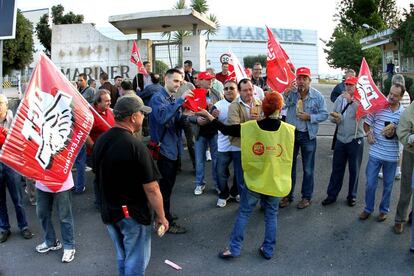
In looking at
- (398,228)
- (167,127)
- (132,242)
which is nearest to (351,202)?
(398,228)

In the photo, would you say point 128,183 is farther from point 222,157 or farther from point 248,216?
point 222,157

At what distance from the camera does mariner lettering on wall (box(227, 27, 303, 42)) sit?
7800cm

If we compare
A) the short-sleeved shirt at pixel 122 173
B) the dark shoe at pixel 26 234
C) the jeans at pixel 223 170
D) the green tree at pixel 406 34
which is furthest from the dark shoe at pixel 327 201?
the green tree at pixel 406 34

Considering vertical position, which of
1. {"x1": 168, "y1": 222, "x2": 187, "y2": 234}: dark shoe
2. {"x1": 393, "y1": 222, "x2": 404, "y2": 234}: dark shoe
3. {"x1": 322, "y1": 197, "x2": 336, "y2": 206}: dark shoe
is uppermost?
{"x1": 322, "y1": 197, "x2": 336, "y2": 206}: dark shoe

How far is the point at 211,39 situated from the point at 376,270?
71.0 metres

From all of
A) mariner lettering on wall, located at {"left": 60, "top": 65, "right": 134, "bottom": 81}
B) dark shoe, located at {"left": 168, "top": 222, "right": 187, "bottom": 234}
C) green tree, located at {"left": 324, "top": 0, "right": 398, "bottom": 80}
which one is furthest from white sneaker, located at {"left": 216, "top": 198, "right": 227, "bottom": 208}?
green tree, located at {"left": 324, "top": 0, "right": 398, "bottom": 80}

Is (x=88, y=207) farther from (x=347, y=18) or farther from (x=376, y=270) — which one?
(x=347, y=18)

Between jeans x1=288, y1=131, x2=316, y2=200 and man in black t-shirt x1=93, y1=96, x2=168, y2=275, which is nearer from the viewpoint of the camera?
man in black t-shirt x1=93, y1=96, x2=168, y2=275

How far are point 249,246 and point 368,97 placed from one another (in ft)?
8.03

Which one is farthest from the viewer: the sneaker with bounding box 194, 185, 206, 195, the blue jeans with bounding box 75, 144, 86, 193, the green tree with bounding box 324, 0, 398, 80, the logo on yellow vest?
the green tree with bounding box 324, 0, 398, 80

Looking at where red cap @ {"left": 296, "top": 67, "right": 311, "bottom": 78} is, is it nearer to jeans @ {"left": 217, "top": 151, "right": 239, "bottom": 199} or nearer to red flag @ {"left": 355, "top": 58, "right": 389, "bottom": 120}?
red flag @ {"left": 355, "top": 58, "right": 389, "bottom": 120}

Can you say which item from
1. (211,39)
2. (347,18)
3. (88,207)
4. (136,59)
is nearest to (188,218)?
(88,207)

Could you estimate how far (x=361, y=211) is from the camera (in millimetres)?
5594

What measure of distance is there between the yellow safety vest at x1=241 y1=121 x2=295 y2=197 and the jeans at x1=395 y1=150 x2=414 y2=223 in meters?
1.66
